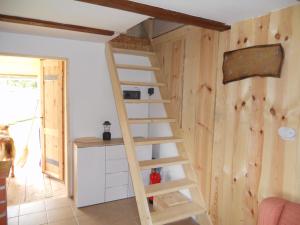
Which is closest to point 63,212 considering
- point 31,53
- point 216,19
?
point 31,53

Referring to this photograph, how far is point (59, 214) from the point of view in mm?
Answer: 2811

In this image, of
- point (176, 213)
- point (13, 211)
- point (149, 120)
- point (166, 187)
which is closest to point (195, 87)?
point (149, 120)

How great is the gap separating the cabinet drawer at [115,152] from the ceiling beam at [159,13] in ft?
6.27

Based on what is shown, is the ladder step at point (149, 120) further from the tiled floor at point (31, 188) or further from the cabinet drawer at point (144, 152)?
the tiled floor at point (31, 188)

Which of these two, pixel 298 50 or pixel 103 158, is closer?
pixel 298 50

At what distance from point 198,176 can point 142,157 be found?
992 mm

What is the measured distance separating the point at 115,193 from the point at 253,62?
8.20 ft

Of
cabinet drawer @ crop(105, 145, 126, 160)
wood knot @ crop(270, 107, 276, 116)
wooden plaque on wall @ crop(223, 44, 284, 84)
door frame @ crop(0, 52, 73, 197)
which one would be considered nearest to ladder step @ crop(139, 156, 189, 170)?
cabinet drawer @ crop(105, 145, 126, 160)

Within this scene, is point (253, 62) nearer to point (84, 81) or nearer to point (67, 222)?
point (84, 81)

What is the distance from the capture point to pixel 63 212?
2861 mm

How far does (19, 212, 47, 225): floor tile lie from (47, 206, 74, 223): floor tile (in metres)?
0.06

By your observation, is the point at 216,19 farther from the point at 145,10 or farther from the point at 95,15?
the point at 95,15

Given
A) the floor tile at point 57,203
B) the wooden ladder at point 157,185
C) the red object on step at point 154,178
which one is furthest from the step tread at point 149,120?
the floor tile at point 57,203

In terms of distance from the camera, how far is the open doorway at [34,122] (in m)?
3.46
